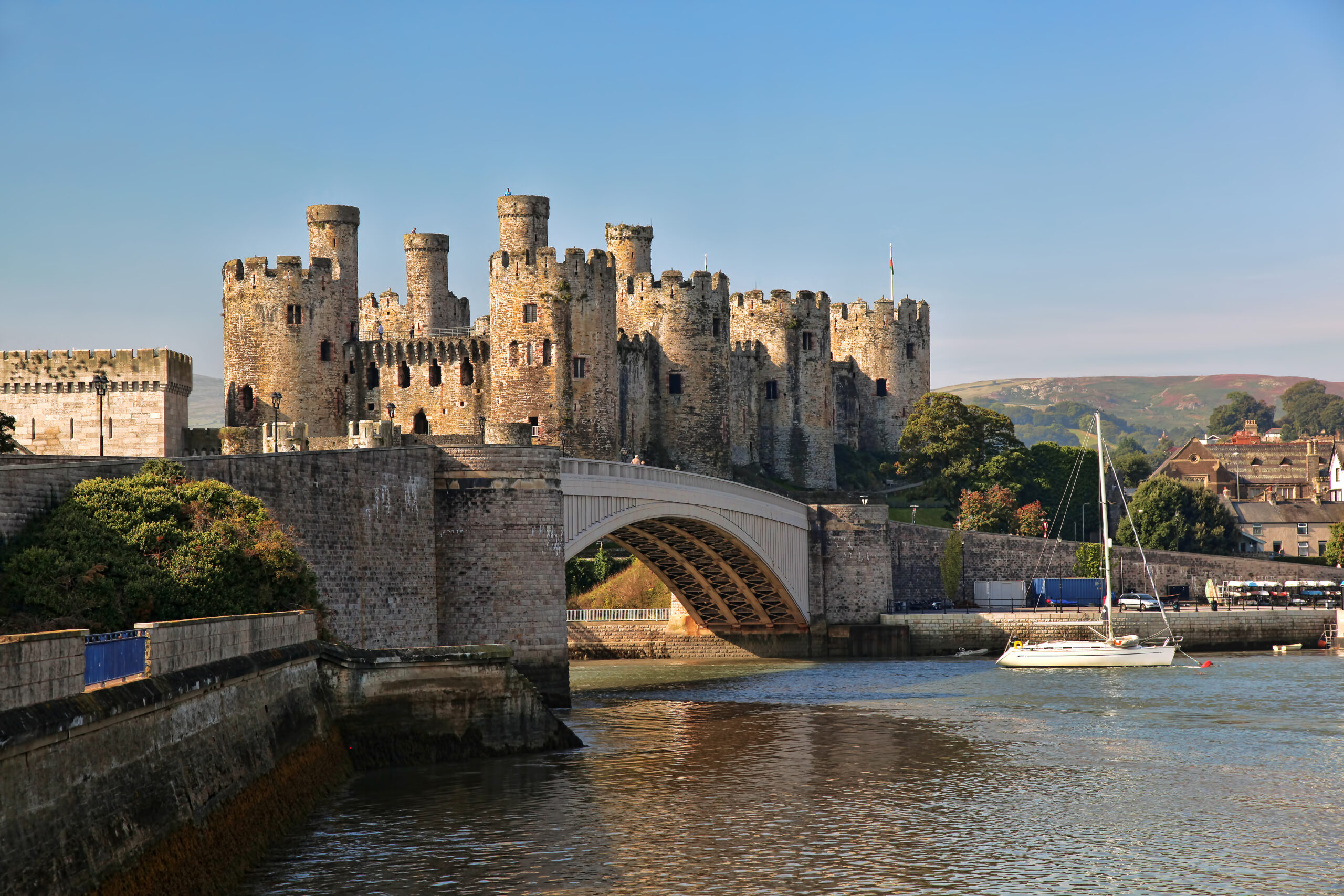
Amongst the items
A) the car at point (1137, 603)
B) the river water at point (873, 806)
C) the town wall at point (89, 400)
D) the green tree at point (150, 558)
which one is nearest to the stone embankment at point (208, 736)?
the river water at point (873, 806)

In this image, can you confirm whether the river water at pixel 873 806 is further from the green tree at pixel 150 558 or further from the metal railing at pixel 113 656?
the metal railing at pixel 113 656

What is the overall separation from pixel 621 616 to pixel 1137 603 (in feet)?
68.1

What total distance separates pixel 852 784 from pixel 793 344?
54.7 metres

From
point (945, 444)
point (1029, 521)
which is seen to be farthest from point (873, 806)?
point (945, 444)

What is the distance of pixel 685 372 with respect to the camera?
71.5 m

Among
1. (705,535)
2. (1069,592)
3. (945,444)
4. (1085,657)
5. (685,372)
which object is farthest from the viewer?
(945,444)

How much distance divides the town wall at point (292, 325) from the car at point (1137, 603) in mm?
32383

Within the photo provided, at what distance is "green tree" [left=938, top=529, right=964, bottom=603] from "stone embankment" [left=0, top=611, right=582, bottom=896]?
39.2 metres

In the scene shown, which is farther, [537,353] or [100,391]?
[537,353]

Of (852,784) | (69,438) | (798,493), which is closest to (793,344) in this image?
(798,493)

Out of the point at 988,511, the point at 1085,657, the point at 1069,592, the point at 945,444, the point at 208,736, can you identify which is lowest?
the point at 1085,657

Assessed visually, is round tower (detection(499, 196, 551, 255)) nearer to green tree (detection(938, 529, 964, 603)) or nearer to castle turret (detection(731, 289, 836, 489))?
castle turret (detection(731, 289, 836, 489))

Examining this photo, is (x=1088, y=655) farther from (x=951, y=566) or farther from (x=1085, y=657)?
(x=951, y=566)

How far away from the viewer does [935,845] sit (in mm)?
22109
